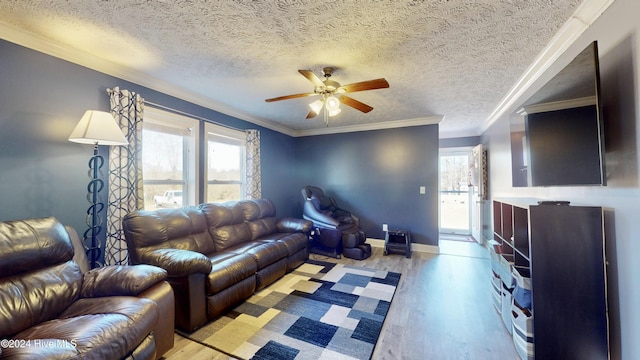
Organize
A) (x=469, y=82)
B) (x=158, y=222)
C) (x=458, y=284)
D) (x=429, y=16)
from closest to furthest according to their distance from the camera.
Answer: (x=429, y=16) → (x=158, y=222) → (x=469, y=82) → (x=458, y=284)

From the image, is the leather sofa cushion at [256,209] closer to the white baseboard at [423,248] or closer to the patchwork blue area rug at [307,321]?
the patchwork blue area rug at [307,321]

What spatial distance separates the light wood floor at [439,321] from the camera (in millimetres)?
1770

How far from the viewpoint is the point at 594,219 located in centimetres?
149

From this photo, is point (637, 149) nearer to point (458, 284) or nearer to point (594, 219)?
point (594, 219)

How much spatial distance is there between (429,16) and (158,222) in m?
2.90

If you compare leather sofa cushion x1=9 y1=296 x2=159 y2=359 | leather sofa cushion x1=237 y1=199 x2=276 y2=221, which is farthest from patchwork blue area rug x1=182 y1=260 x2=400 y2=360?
leather sofa cushion x1=237 y1=199 x2=276 y2=221

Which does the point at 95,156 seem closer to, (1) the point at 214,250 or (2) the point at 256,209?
(1) the point at 214,250

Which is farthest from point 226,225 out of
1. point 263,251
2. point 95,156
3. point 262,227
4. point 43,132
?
point 43,132

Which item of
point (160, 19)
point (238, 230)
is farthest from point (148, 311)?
point (160, 19)

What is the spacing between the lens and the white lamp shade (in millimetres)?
1889

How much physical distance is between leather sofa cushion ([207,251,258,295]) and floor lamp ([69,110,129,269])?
1.01 m

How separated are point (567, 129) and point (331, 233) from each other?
3036 mm

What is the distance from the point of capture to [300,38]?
1.89 metres

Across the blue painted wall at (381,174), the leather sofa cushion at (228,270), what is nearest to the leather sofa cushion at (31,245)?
the leather sofa cushion at (228,270)
